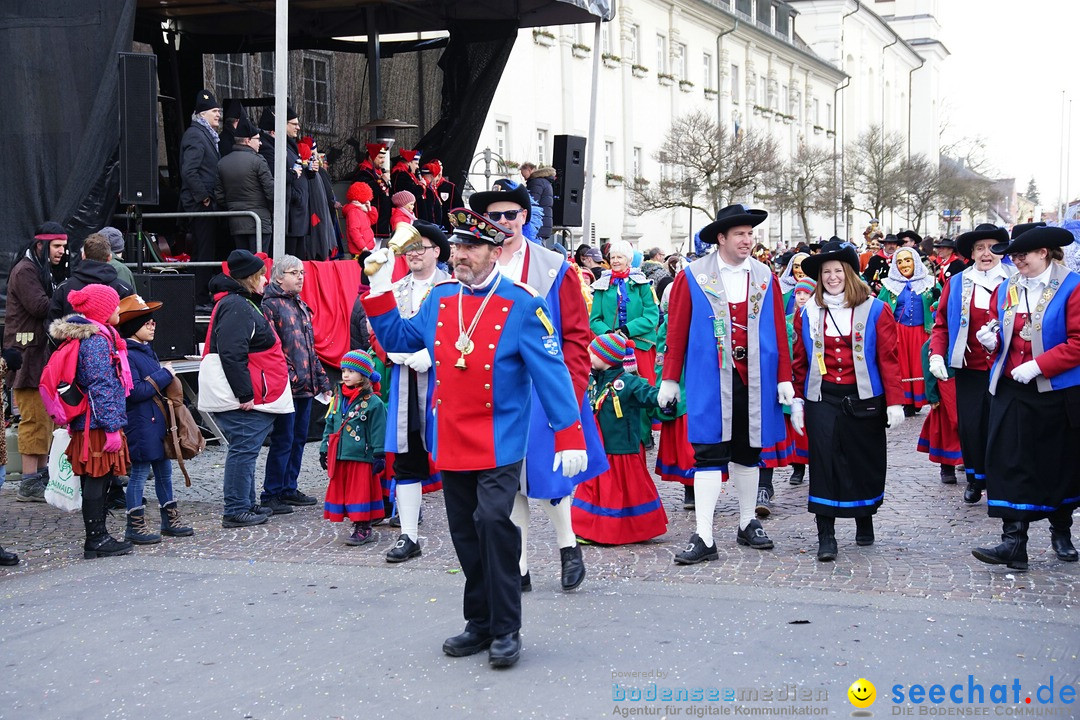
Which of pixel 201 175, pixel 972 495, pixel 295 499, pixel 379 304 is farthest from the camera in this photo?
pixel 201 175

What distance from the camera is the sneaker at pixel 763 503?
8734 mm

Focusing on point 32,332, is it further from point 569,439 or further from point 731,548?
point 569,439

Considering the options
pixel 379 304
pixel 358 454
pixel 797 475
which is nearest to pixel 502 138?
pixel 797 475

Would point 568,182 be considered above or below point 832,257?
above

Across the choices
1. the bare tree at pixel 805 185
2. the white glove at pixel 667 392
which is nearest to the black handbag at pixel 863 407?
the white glove at pixel 667 392

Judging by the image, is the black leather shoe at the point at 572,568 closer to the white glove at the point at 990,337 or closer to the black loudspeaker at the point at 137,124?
the white glove at the point at 990,337

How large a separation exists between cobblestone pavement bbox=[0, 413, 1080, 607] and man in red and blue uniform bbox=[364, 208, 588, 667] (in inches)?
55.2

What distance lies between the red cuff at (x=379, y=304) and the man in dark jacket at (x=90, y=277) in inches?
163

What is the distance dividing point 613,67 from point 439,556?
29.6 meters

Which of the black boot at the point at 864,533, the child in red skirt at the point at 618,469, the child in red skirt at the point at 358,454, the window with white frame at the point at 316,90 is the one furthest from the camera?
the window with white frame at the point at 316,90

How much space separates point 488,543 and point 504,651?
45cm

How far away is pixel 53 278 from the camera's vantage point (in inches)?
388

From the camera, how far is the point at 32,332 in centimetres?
955

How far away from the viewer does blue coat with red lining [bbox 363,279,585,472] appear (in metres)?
5.20
